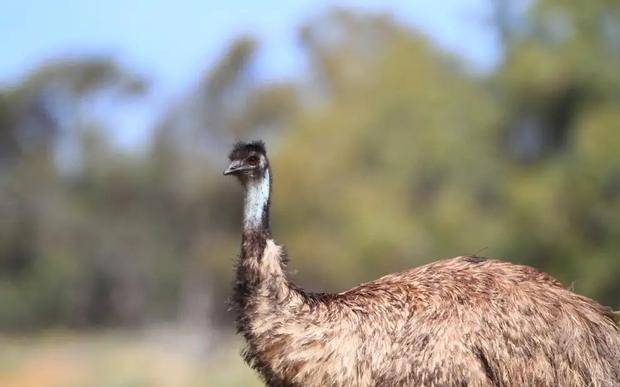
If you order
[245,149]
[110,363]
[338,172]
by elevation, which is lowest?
[245,149]

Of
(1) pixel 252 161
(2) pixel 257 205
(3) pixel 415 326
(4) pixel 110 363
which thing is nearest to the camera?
(3) pixel 415 326

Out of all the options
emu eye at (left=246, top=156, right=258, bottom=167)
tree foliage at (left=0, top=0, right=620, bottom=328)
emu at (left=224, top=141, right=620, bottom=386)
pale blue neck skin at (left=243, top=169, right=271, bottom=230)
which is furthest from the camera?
tree foliage at (left=0, top=0, right=620, bottom=328)

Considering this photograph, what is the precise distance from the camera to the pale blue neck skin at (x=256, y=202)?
700 centimetres

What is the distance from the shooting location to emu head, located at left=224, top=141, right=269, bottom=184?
A: 7.07 m

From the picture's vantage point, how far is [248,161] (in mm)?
7121

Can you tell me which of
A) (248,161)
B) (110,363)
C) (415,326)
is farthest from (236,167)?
(110,363)

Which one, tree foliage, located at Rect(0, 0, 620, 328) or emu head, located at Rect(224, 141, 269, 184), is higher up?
tree foliage, located at Rect(0, 0, 620, 328)

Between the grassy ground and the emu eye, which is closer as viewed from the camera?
the emu eye

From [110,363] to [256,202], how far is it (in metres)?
18.0

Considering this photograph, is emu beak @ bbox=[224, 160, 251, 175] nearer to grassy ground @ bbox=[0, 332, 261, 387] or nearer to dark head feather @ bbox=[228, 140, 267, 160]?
dark head feather @ bbox=[228, 140, 267, 160]

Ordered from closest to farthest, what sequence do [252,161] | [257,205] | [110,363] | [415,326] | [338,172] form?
[415,326] → [257,205] → [252,161] → [110,363] → [338,172]

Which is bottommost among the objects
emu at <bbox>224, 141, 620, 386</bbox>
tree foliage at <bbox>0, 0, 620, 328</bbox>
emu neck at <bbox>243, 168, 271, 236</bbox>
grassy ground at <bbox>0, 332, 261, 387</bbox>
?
emu at <bbox>224, 141, 620, 386</bbox>

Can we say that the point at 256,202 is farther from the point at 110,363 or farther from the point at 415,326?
the point at 110,363

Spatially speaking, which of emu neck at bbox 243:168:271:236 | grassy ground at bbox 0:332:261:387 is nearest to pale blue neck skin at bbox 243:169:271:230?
emu neck at bbox 243:168:271:236
